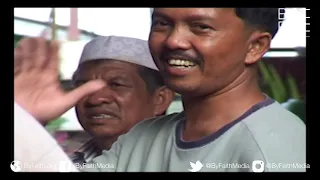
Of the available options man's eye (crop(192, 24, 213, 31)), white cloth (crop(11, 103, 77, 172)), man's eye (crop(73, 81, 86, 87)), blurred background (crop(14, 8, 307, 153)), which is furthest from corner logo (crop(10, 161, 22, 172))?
man's eye (crop(192, 24, 213, 31))

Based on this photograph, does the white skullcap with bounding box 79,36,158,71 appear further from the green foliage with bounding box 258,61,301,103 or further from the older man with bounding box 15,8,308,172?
the green foliage with bounding box 258,61,301,103

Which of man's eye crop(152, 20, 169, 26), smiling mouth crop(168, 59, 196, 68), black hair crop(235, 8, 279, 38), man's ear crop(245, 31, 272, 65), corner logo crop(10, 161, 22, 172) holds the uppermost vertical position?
black hair crop(235, 8, 279, 38)

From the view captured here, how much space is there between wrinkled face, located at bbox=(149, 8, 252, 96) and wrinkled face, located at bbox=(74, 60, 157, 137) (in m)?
0.14

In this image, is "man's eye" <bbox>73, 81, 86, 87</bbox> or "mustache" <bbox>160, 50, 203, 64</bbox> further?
"man's eye" <bbox>73, 81, 86, 87</bbox>

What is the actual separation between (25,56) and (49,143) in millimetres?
273

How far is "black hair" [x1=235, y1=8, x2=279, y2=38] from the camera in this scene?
56.3 inches

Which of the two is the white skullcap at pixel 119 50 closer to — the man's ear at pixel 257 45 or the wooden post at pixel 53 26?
the wooden post at pixel 53 26

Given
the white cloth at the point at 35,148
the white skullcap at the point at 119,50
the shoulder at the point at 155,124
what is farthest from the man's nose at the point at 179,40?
the white cloth at the point at 35,148

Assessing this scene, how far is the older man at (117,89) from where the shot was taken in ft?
5.04

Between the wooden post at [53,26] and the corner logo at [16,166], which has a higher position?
the wooden post at [53,26]

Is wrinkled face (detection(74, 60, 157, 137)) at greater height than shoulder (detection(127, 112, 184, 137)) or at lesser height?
greater

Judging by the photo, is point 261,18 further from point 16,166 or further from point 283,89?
point 16,166

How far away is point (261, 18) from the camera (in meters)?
1.45
